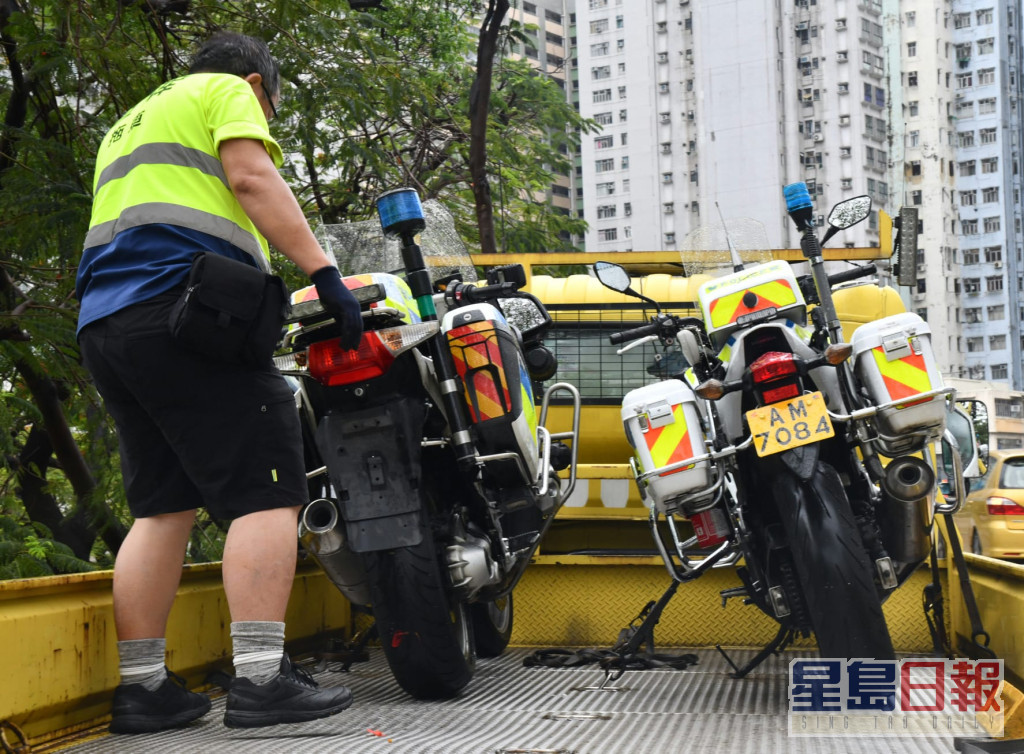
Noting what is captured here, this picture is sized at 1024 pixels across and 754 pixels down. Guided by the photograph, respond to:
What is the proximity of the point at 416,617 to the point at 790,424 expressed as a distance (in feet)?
4.48

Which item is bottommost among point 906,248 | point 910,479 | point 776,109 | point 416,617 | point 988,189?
point 416,617

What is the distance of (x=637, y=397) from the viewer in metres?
4.63

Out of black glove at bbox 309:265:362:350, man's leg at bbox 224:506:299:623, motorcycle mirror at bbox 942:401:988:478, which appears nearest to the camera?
man's leg at bbox 224:506:299:623

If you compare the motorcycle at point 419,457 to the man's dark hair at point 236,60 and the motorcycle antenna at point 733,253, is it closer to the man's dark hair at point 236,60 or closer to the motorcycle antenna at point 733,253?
the man's dark hair at point 236,60

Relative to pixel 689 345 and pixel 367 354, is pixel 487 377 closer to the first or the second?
pixel 367 354

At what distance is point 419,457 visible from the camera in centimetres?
441

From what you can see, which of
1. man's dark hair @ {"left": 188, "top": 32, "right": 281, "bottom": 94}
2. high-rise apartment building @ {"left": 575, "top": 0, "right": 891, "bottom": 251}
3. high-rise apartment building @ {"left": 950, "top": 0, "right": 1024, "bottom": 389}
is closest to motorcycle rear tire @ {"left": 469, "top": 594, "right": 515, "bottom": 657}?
man's dark hair @ {"left": 188, "top": 32, "right": 281, "bottom": 94}

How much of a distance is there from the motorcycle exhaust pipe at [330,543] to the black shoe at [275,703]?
25.3 inches

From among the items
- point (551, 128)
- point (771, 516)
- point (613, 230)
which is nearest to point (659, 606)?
point (771, 516)

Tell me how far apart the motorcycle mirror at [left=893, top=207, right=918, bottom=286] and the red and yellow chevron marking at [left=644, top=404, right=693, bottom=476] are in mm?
2245

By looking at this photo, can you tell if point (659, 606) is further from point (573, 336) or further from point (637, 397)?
point (573, 336)

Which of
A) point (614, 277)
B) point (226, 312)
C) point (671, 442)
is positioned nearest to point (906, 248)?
point (614, 277)

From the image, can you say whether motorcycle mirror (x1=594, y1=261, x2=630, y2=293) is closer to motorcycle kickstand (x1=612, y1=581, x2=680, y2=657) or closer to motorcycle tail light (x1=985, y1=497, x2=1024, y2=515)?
motorcycle kickstand (x1=612, y1=581, x2=680, y2=657)

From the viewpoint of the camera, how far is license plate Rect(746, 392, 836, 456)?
418 centimetres
